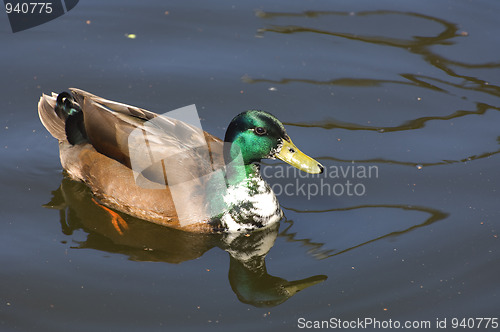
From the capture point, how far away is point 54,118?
23.9ft

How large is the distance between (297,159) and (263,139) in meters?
0.34

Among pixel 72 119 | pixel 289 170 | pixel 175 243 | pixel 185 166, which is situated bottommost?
pixel 175 243

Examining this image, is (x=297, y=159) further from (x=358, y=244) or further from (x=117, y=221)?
(x=117, y=221)

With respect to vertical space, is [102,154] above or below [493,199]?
above

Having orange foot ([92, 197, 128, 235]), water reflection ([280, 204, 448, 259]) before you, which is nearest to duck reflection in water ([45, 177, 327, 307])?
orange foot ([92, 197, 128, 235])

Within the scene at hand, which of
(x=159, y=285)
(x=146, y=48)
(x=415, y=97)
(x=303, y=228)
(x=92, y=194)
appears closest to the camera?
(x=159, y=285)

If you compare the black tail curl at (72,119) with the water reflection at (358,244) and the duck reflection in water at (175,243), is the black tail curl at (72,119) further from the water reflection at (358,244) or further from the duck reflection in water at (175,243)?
the water reflection at (358,244)

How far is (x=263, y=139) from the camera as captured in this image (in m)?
6.34

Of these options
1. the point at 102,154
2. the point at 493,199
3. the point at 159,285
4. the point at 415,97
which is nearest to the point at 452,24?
the point at 415,97

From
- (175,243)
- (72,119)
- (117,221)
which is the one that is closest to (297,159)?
(175,243)

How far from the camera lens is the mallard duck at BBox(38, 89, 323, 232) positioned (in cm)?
639

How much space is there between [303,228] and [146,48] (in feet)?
11.5

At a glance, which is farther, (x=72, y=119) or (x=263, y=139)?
(x=72, y=119)

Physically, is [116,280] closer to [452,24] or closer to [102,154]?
[102,154]
